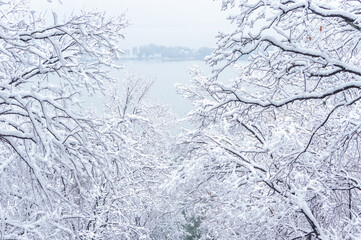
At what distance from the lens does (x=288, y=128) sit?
244 inches

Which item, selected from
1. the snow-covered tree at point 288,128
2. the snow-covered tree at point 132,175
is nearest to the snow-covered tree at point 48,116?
the snow-covered tree at point 132,175

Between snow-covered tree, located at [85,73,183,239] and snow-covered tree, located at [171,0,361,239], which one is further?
snow-covered tree, located at [85,73,183,239]

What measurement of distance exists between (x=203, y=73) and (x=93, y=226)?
5952mm

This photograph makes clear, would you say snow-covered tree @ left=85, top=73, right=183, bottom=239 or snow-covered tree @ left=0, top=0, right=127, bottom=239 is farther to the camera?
snow-covered tree @ left=85, top=73, right=183, bottom=239

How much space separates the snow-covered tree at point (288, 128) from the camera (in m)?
3.93

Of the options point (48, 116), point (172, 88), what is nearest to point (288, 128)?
point (48, 116)

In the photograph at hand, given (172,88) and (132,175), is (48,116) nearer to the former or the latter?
(132,175)

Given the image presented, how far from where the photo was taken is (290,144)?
246 inches

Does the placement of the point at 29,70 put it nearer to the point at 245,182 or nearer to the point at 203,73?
the point at 245,182

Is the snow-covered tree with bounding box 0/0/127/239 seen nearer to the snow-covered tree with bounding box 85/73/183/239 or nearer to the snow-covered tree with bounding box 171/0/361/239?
the snow-covered tree with bounding box 85/73/183/239

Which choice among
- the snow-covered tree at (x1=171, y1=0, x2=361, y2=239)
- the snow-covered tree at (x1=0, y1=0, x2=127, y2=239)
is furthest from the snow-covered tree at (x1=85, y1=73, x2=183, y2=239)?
the snow-covered tree at (x1=171, y1=0, x2=361, y2=239)

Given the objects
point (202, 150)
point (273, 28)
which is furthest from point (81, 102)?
point (202, 150)

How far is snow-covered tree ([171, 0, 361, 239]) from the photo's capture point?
3.93 metres

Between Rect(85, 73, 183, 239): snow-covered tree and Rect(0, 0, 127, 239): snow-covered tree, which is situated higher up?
Rect(0, 0, 127, 239): snow-covered tree
